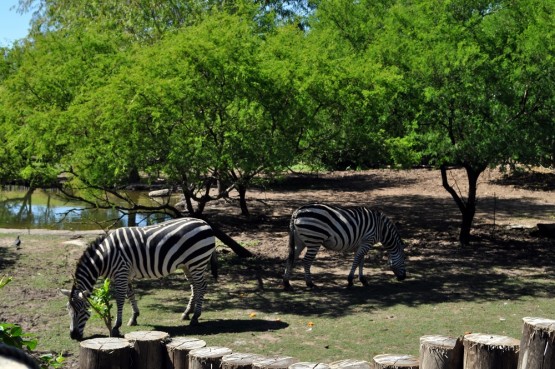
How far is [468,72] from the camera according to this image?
1619cm

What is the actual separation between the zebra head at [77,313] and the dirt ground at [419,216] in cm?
170

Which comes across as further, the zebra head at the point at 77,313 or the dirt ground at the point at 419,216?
the dirt ground at the point at 419,216

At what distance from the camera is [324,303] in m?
13.1

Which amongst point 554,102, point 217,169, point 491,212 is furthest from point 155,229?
point 491,212

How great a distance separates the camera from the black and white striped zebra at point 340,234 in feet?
47.1

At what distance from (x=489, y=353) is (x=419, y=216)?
18136 millimetres

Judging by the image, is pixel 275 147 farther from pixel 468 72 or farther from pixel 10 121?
pixel 10 121

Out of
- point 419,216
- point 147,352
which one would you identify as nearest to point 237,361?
point 147,352

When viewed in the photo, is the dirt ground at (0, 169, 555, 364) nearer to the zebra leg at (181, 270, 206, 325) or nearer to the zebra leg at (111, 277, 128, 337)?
the zebra leg at (111, 277, 128, 337)

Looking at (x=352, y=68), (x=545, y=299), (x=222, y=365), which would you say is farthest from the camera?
(x=352, y=68)

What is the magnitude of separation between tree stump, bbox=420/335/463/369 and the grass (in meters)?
4.41

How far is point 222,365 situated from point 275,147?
33.2ft

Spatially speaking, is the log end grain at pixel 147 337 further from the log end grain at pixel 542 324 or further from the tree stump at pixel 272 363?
the log end grain at pixel 542 324

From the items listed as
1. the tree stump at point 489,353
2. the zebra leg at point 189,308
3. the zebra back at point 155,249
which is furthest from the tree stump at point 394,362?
the zebra leg at point 189,308
